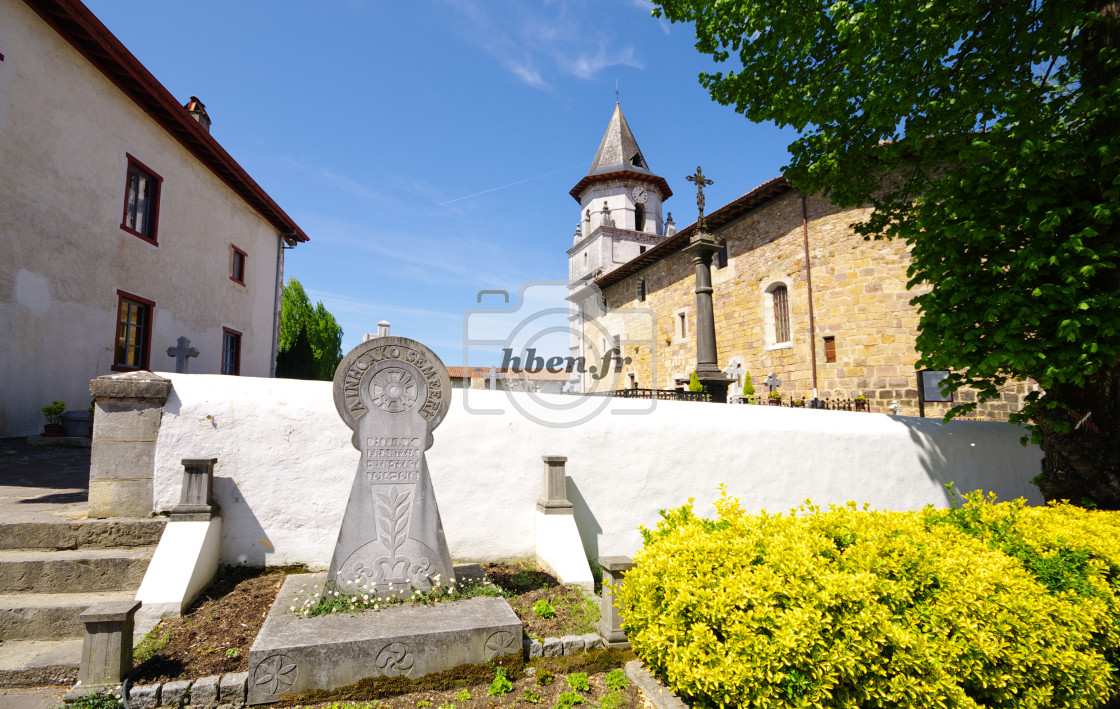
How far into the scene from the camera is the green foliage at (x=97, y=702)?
10.4ft

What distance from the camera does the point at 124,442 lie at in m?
5.05

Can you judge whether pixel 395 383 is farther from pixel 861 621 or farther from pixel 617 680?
pixel 861 621

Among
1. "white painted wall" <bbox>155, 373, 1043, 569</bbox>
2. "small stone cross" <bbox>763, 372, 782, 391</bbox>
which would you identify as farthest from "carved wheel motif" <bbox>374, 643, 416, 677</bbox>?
"small stone cross" <bbox>763, 372, 782, 391</bbox>

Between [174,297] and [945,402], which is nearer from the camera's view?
[174,297]

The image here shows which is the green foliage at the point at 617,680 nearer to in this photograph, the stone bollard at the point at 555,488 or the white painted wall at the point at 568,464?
the stone bollard at the point at 555,488

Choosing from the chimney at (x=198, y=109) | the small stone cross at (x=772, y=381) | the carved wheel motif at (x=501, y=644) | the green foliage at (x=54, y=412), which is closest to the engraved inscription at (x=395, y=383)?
the carved wheel motif at (x=501, y=644)

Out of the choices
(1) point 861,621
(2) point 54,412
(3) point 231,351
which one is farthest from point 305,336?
(1) point 861,621

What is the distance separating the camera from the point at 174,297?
1221 cm

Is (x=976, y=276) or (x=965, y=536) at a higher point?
(x=976, y=276)

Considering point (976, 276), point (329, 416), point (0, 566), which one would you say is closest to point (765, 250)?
point (976, 276)

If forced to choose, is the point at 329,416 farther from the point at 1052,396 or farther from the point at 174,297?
the point at 174,297

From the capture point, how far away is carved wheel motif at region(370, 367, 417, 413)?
4578 millimetres

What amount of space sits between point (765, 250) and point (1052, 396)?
1302 centimetres

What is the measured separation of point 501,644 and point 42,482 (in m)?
6.22
